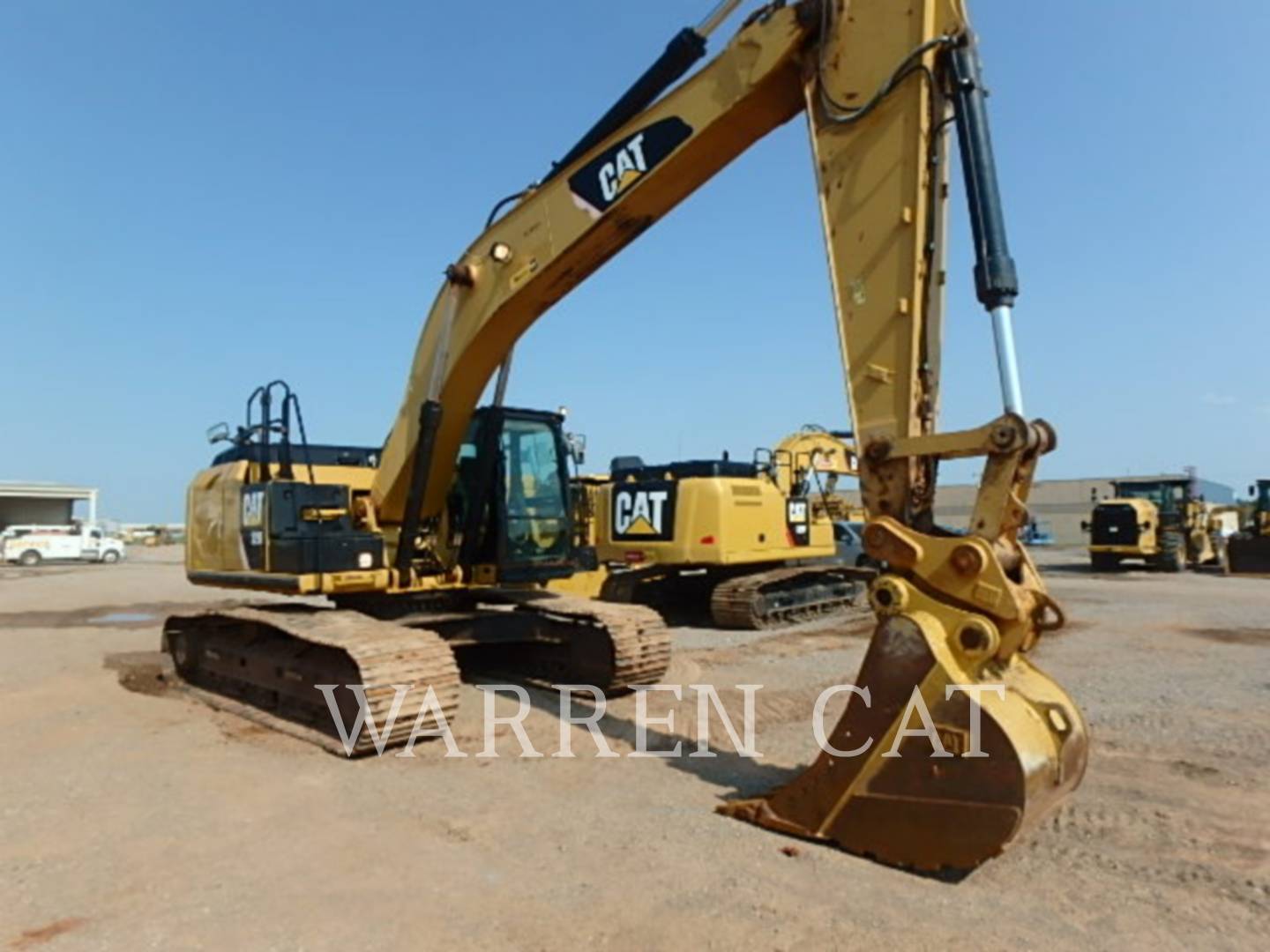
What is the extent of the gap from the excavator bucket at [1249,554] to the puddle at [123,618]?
2539cm

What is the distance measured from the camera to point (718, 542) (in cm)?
1328

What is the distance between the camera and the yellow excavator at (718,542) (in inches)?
524

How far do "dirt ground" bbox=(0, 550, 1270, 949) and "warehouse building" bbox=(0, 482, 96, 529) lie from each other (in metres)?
55.6

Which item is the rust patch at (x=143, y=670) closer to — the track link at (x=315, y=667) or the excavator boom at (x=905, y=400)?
the track link at (x=315, y=667)

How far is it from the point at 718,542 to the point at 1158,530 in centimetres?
1943

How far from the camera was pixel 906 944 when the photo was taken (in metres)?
3.51

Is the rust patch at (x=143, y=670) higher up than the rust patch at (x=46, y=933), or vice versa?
the rust patch at (x=143, y=670)

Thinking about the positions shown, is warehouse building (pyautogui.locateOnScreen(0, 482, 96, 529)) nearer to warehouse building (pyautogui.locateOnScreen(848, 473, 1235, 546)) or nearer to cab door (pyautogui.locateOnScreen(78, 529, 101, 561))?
cab door (pyautogui.locateOnScreen(78, 529, 101, 561))

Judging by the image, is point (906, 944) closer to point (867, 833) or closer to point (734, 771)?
point (867, 833)

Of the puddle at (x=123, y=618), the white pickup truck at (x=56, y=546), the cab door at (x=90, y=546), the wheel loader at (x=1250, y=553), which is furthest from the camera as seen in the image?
the cab door at (x=90, y=546)

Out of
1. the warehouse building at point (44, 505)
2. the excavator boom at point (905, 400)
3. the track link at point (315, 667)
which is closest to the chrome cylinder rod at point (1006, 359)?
the excavator boom at point (905, 400)

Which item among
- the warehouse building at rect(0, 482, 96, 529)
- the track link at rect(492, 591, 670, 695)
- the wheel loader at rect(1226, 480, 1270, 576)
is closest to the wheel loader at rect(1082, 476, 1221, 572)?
the wheel loader at rect(1226, 480, 1270, 576)

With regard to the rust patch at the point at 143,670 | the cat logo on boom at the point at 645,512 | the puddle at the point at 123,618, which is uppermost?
the cat logo on boom at the point at 645,512

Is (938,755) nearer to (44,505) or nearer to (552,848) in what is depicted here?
(552,848)
